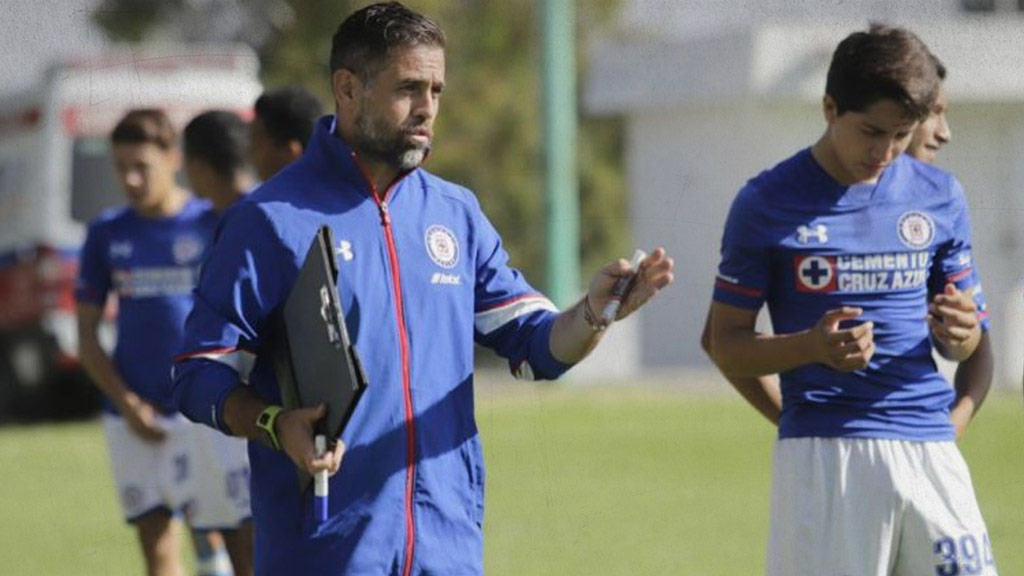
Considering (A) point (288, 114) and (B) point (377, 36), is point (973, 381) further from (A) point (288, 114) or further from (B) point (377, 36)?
(A) point (288, 114)

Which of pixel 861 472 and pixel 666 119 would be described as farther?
pixel 666 119

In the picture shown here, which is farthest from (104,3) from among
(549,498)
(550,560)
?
(549,498)

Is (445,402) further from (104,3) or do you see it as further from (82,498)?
(82,498)

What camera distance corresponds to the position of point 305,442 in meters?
4.29

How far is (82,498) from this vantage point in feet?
45.2

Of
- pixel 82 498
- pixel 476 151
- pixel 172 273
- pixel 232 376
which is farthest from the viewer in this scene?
→ pixel 476 151

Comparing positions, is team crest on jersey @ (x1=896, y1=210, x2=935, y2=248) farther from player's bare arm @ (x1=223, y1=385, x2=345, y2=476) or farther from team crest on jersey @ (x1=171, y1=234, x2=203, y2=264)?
team crest on jersey @ (x1=171, y1=234, x2=203, y2=264)

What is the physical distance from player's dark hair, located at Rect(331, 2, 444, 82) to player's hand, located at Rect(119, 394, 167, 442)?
3.33 meters

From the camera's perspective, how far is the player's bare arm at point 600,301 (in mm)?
4492

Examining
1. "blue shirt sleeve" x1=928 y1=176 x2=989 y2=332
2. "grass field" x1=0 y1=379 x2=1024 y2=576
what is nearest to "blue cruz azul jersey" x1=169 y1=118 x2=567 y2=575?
"blue shirt sleeve" x1=928 y1=176 x2=989 y2=332

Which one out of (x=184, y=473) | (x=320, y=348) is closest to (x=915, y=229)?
(x=320, y=348)

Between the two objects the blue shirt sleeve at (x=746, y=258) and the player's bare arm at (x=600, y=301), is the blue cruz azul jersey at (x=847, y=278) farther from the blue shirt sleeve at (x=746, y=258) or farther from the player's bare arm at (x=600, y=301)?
the player's bare arm at (x=600, y=301)

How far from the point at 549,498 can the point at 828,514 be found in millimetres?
6682

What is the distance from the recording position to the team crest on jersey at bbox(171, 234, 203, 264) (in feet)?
26.4
